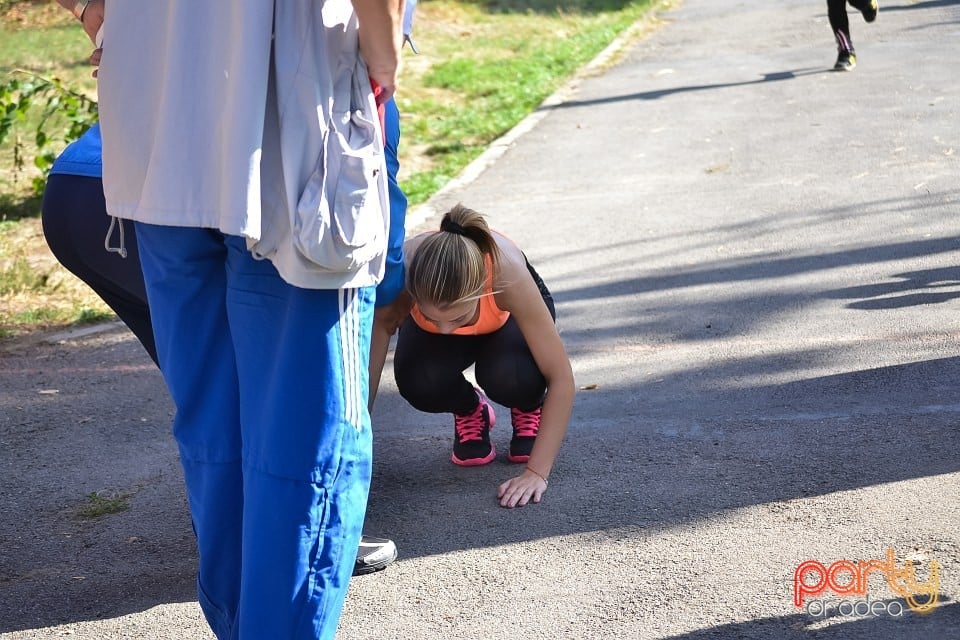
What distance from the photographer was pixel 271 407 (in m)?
2.12

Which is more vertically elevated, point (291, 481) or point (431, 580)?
point (291, 481)

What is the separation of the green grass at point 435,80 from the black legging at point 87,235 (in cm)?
279

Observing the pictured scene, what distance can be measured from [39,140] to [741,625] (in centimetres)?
605

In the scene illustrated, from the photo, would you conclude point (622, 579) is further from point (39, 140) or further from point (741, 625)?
point (39, 140)

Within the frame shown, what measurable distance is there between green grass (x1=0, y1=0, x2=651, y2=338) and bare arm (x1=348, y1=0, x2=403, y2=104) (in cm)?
409

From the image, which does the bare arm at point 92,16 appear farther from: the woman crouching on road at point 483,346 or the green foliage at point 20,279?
the green foliage at point 20,279

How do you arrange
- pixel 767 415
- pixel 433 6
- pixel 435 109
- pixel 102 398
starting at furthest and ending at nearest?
1. pixel 433 6
2. pixel 435 109
3. pixel 102 398
4. pixel 767 415

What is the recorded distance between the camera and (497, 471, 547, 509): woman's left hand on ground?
3.41 m

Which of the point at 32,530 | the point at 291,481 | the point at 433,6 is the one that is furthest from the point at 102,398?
the point at 433,6

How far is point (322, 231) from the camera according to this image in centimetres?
197

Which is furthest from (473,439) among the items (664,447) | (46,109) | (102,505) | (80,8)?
(46,109)

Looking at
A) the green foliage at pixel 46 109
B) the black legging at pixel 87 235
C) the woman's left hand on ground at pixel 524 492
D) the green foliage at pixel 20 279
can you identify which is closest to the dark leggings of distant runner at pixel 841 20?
the green foliage at pixel 46 109

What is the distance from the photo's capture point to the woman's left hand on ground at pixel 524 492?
11.2 ft

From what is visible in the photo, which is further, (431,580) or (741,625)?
(431,580)
